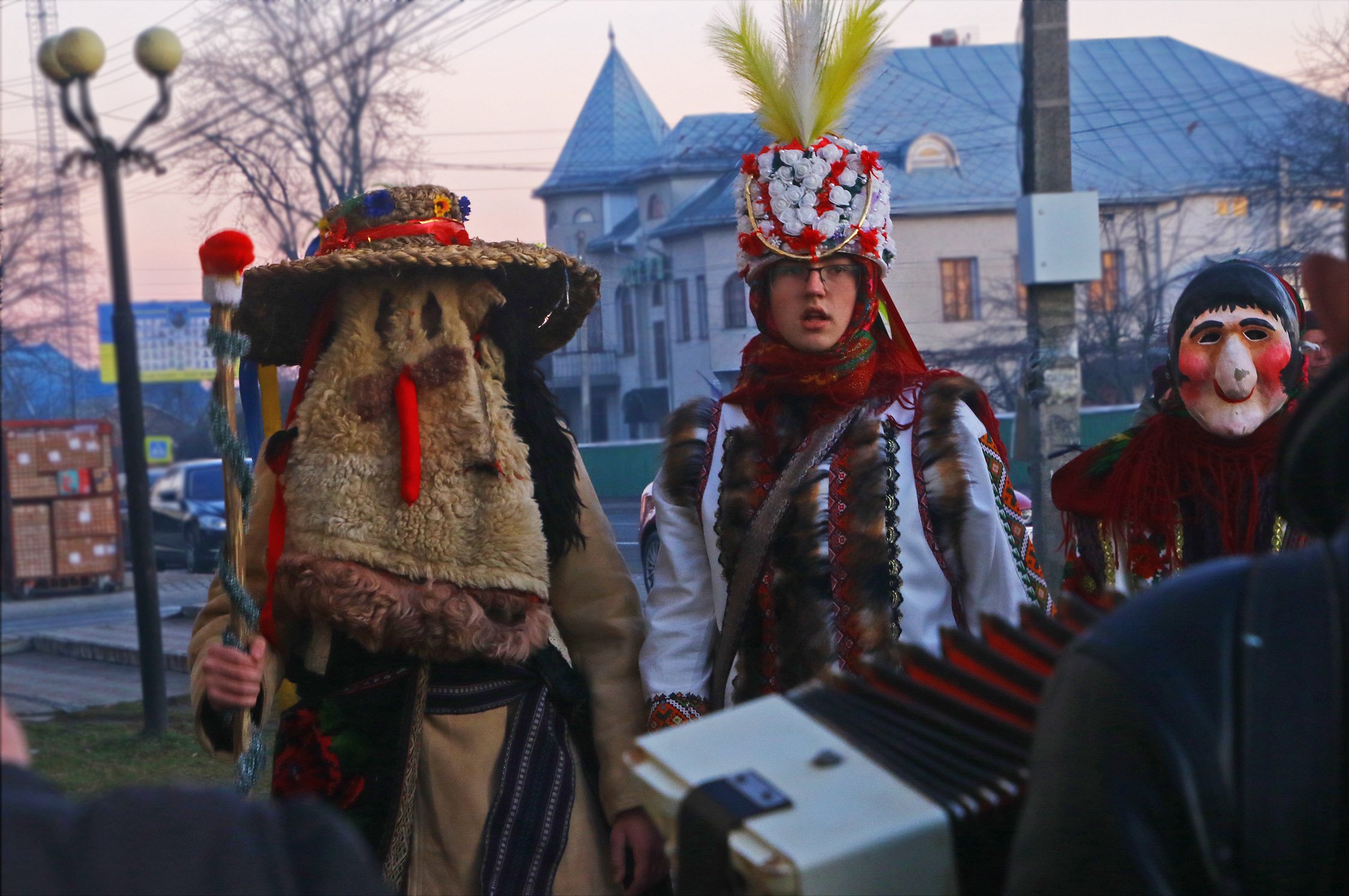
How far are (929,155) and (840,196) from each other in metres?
11.2

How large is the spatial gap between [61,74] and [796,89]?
700cm

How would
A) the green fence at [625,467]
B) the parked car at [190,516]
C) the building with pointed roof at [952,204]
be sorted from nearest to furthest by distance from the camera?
the green fence at [625,467] → the building with pointed roof at [952,204] → the parked car at [190,516]

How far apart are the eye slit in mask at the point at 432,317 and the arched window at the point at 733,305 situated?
3.44 m

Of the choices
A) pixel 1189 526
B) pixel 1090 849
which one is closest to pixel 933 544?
pixel 1189 526

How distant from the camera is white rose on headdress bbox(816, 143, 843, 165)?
277 cm

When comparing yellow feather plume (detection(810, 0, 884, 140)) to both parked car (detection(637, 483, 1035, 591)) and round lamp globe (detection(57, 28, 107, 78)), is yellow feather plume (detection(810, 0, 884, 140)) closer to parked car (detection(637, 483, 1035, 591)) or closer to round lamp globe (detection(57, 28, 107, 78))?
parked car (detection(637, 483, 1035, 591))

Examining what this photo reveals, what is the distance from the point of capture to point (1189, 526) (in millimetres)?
2750

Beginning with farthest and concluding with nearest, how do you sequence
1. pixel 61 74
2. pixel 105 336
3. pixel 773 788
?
pixel 105 336, pixel 61 74, pixel 773 788

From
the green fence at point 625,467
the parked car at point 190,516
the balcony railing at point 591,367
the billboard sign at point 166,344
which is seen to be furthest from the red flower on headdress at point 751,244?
the billboard sign at point 166,344

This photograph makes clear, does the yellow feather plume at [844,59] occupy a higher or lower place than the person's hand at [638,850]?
higher

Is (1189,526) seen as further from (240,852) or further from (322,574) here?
(240,852)

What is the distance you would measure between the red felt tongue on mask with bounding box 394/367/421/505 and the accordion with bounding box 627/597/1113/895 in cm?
135

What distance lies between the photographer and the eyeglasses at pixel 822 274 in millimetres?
2691

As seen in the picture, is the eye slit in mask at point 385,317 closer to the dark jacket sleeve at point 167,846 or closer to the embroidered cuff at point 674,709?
the embroidered cuff at point 674,709
